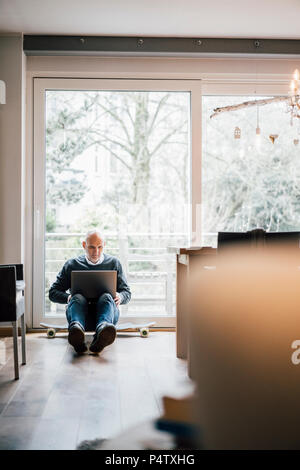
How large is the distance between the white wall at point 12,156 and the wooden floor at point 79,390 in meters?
0.89

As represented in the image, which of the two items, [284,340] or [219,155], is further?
[219,155]

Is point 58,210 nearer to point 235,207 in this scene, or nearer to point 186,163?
point 186,163

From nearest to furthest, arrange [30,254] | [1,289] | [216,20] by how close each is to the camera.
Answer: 1. [1,289]
2. [216,20]
3. [30,254]

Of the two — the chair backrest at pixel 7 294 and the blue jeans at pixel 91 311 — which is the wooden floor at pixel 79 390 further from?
the chair backrest at pixel 7 294

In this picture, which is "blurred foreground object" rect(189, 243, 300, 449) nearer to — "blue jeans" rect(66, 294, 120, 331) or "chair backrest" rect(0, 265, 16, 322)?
"chair backrest" rect(0, 265, 16, 322)

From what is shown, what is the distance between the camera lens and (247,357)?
23.4 inches

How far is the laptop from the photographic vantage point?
12.1 ft

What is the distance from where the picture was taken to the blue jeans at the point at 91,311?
3.42m

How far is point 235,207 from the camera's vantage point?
14.7 feet

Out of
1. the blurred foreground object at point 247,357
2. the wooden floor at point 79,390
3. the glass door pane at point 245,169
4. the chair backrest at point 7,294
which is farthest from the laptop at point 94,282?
the blurred foreground object at point 247,357

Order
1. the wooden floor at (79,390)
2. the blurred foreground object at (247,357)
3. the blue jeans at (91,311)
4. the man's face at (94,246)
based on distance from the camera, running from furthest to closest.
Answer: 1. the man's face at (94,246)
2. the blue jeans at (91,311)
3. the wooden floor at (79,390)
4. the blurred foreground object at (247,357)

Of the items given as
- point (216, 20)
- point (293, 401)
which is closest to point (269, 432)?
point (293, 401)
